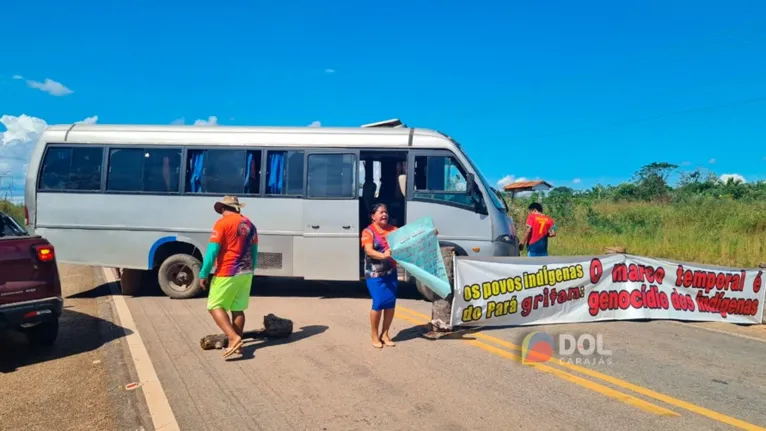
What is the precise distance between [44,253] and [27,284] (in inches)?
14.6

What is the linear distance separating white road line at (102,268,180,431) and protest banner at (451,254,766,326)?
3.63m

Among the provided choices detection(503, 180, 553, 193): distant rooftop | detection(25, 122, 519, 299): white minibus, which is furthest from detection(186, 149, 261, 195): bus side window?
detection(503, 180, 553, 193): distant rooftop

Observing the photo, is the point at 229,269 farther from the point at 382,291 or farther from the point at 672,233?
the point at 672,233

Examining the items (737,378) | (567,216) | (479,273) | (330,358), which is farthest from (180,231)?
(567,216)

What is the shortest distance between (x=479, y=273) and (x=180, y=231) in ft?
17.8

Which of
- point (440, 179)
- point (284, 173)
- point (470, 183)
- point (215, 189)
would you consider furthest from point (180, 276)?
point (470, 183)

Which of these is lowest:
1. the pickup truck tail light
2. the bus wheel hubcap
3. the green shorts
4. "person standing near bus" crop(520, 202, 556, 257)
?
the bus wheel hubcap

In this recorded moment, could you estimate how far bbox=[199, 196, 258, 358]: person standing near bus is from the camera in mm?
5543

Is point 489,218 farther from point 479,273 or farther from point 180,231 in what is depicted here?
point 180,231

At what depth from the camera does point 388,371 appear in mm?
5164

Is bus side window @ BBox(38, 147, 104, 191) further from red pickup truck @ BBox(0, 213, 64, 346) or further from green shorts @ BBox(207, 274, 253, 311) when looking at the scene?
green shorts @ BBox(207, 274, 253, 311)

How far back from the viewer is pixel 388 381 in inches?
192

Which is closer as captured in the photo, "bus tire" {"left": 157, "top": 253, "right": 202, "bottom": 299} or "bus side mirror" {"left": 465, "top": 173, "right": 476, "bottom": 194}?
"bus side mirror" {"left": 465, "top": 173, "right": 476, "bottom": 194}

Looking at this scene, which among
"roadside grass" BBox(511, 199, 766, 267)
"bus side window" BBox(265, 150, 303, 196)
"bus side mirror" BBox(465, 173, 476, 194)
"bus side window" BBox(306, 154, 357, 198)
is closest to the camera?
"bus side mirror" BBox(465, 173, 476, 194)
